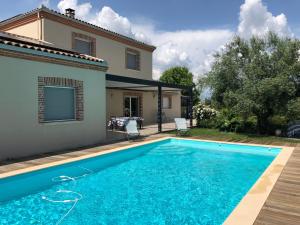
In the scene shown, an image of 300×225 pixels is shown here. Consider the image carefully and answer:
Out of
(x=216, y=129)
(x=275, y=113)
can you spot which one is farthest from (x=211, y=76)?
(x=275, y=113)

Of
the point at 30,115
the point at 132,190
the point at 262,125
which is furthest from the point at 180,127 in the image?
the point at 132,190

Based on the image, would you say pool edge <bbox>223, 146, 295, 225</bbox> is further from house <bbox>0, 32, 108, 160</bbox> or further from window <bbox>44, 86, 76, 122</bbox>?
window <bbox>44, 86, 76, 122</bbox>

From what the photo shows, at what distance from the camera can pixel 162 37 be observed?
2506 cm

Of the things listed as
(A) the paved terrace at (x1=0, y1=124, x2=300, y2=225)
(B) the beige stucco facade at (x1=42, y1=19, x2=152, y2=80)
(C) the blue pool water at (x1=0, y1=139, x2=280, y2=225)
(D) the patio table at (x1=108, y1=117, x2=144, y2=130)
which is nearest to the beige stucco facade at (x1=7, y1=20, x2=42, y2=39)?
(B) the beige stucco facade at (x1=42, y1=19, x2=152, y2=80)

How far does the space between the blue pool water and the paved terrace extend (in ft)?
2.97

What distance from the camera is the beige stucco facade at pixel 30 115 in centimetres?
969

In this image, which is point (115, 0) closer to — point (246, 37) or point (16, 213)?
point (246, 37)

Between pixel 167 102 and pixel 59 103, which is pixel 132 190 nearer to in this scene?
pixel 59 103

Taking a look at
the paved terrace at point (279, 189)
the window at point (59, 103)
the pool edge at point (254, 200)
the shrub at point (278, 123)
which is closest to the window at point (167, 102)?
the shrub at point (278, 123)

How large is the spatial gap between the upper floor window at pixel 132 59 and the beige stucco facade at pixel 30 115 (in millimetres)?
10038

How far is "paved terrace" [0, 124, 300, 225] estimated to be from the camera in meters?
5.03

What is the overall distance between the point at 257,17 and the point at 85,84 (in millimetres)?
13427

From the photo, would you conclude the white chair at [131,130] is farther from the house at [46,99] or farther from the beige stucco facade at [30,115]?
the beige stucco facade at [30,115]

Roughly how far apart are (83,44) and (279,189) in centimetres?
1618
